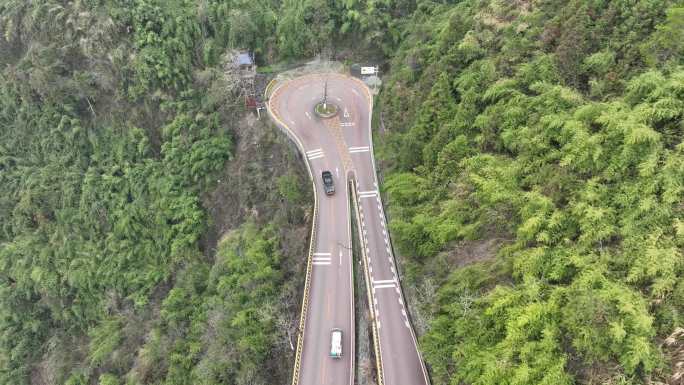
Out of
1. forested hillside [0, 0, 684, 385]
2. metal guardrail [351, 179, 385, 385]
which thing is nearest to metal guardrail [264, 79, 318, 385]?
forested hillside [0, 0, 684, 385]

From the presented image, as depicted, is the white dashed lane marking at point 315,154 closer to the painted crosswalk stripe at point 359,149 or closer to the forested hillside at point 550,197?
the painted crosswalk stripe at point 359,149

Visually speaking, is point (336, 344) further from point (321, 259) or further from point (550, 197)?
point (550, 197)

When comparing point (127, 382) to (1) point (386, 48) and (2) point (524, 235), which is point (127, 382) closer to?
(2) point (524, 235)

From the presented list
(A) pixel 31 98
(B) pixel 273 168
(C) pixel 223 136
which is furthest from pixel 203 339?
(A) pixel 31 98

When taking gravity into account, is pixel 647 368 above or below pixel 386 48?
below

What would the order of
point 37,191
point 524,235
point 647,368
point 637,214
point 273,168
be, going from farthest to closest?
point 37,191, point 273,168, point 524,235, point 637,214, point 647,368

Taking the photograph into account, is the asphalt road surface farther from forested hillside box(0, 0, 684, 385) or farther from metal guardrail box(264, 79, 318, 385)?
forested hillside box(0, 0, 684, 385)

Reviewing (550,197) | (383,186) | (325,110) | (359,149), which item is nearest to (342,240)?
(383,186)
